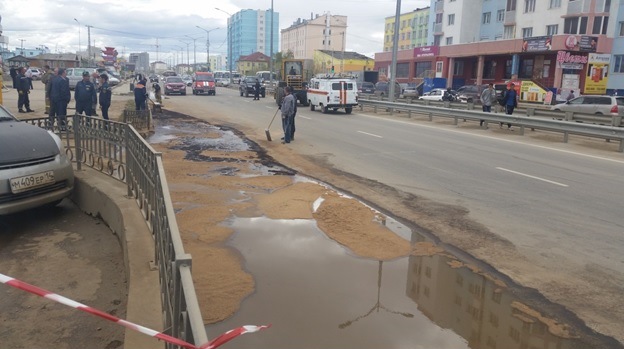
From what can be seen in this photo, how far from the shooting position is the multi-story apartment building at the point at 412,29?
95.0 meters

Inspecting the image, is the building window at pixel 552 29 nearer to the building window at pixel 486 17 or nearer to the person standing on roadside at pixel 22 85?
the building window at pixel 486 17

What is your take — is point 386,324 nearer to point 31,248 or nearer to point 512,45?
point 31,248

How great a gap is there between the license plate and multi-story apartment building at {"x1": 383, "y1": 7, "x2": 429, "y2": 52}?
9431 cm

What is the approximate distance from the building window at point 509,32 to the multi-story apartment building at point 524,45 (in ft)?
0.36

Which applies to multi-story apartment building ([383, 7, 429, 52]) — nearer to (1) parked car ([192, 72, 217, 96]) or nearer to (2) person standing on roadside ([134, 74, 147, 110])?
(1) parked car ([192, 72, 217, 96])

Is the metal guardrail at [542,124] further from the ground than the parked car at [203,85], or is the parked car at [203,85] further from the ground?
the parked car at [203,85]

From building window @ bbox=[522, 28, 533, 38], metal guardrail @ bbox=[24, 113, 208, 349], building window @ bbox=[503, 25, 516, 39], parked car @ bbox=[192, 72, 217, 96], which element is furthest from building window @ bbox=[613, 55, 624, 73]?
metal guardrail @ bbox=[24, 113, 208, 349]

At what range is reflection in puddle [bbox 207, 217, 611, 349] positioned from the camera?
13.0 feet

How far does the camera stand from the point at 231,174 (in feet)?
33.7

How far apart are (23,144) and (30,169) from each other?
36 cm

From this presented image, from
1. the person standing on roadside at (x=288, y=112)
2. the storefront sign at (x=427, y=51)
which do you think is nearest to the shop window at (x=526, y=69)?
the storefront sign at (x=427, y=51)

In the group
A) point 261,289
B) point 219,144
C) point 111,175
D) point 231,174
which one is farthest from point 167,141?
point 261,289

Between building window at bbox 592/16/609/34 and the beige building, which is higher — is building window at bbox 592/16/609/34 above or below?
below

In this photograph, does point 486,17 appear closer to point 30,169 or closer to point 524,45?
point 524,45
